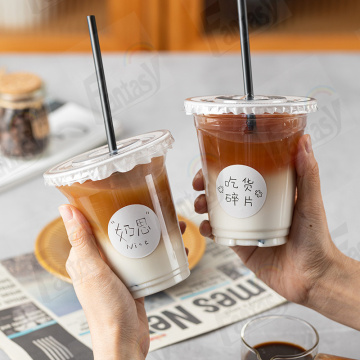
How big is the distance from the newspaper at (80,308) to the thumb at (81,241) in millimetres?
210

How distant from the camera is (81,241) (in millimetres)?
729

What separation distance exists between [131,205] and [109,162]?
0.22 ft

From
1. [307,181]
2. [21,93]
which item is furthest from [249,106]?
[21,93]

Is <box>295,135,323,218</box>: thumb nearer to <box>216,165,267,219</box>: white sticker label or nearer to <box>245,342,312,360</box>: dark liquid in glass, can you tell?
<box>216,165,267,219</box>: white sticker label

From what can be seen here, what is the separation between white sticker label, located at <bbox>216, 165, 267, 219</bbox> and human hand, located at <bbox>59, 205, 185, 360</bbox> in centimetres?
18

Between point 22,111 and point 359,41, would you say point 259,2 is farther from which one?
point 22,111

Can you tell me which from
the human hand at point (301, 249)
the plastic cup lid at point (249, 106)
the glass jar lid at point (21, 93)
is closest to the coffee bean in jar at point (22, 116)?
the glass jar lid at point (21, 93)

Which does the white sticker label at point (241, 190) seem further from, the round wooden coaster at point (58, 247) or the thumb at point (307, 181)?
the round wooden coaster at point (58, 247)

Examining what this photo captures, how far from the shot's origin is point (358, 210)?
1273 millimetres

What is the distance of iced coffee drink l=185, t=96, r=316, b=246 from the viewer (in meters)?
0.74

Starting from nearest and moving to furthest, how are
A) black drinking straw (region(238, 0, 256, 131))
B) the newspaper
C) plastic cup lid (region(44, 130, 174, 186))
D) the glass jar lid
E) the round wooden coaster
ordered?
plastic cup lid (region(44, 130, 174, 186)) < black drinking straw (region(238, 0, 256, 131)) < the newspaper < the round wooden coaster < the glass jar lid

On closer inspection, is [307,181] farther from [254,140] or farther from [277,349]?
[277,349]

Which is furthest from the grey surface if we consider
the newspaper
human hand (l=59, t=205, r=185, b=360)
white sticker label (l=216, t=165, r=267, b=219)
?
white sticker label (l=216, t=165, r=267, b=219)

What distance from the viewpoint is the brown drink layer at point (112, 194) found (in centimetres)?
71
